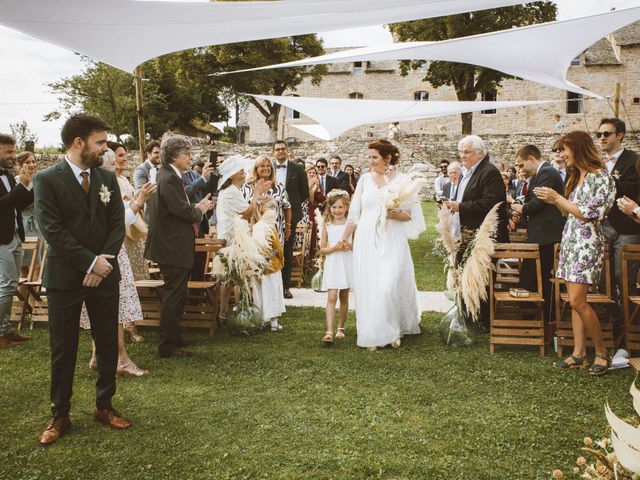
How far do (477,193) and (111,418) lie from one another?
4.70 metres

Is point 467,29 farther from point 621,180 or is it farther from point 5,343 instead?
point 5,343

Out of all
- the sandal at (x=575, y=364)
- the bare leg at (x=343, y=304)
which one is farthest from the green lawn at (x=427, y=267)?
the sandal at (x=575, y=364)

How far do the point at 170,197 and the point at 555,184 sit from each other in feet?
14.4

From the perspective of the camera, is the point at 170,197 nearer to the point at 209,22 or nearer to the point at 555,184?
the point at 209,22

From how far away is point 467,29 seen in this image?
106ft

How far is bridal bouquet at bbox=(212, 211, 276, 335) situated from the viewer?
670 centimetres

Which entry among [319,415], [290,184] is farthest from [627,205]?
[290,184]

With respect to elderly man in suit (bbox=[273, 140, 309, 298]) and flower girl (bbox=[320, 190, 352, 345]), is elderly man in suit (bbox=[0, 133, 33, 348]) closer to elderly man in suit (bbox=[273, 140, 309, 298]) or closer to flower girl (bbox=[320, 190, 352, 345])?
flower girl (bbox=[320, 190, 352, 345])

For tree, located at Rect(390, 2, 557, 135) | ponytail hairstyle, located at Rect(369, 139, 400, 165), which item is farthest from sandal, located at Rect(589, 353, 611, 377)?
tree, located at Rect(390, 2, 557, 135)

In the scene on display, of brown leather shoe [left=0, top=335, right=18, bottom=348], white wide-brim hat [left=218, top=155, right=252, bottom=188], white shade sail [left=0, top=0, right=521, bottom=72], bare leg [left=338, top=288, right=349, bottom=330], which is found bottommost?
brown leather shoe [left=0, top=335, right=18, bottom=348]

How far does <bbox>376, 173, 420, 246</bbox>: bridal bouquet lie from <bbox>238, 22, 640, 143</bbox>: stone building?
35.6 m

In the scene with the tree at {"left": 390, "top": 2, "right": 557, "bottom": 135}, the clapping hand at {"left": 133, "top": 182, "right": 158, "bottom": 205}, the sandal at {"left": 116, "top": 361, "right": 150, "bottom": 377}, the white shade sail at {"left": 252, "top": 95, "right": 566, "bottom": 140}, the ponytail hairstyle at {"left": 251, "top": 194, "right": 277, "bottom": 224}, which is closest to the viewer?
the clapping hand at {"left": 133, "top": 182, "right": 158, "bottom": 205}

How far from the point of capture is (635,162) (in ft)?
19.1

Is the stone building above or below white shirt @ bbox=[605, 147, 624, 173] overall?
above
